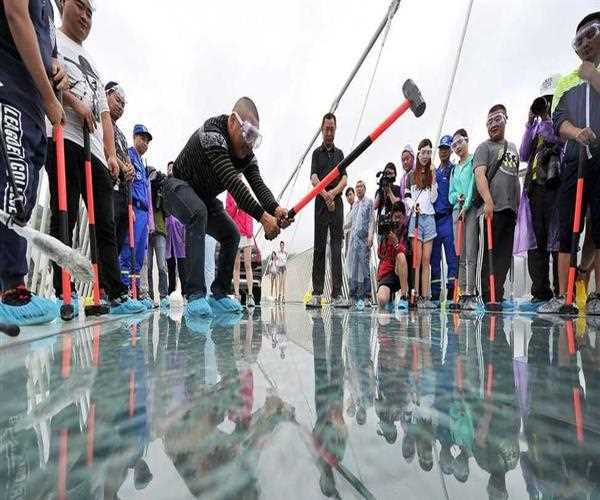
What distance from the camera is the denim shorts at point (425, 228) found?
12.0ft

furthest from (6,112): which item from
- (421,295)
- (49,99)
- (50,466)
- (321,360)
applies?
(421,295)

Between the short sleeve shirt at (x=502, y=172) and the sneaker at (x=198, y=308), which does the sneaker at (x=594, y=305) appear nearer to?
the short sleeve shirt at (x=502, y=172)

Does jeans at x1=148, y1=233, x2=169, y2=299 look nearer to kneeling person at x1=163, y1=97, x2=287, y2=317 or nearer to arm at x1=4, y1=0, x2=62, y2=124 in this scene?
kneeling person at x1=163, y1=97, x2=287, y2=317

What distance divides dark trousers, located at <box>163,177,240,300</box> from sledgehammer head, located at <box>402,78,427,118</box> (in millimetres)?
1079

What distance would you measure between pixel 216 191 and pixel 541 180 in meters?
1.90

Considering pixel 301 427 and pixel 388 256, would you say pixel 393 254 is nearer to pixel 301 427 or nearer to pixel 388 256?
pixel 388 256

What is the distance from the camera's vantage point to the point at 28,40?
114 centimetres

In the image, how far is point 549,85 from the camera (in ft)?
9.25

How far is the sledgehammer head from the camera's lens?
1.96 meters

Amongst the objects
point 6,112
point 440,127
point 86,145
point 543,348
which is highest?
point 440,127

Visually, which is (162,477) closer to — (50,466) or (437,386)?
(50,466)

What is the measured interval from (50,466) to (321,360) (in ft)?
1.38

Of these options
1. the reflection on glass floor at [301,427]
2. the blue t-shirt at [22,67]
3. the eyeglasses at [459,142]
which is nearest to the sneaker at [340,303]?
the eyeglasses at [459,142]

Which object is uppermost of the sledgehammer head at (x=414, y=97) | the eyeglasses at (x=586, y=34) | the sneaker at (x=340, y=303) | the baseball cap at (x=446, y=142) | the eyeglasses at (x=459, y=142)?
the baseball cap at (x=446, y=142)
